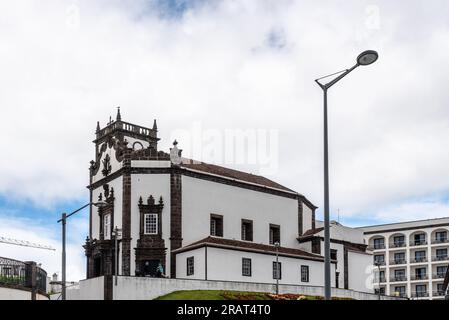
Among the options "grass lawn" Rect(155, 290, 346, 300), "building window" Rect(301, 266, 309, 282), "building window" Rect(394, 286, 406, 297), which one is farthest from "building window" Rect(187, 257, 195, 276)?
"building window" Rect(394, 286, 406, 297)

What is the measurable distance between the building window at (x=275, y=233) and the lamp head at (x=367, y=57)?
211 ft

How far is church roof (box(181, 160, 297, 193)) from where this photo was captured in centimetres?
7738

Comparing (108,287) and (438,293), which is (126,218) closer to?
(108,287)

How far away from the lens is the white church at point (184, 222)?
70812 millimetres

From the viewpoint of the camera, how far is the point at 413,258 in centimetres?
13488

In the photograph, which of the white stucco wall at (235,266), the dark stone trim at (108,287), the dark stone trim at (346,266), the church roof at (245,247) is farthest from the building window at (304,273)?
the dark stone trim at (108,287)

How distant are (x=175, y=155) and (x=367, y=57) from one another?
5418cm

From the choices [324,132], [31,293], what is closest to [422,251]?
[31,293]
